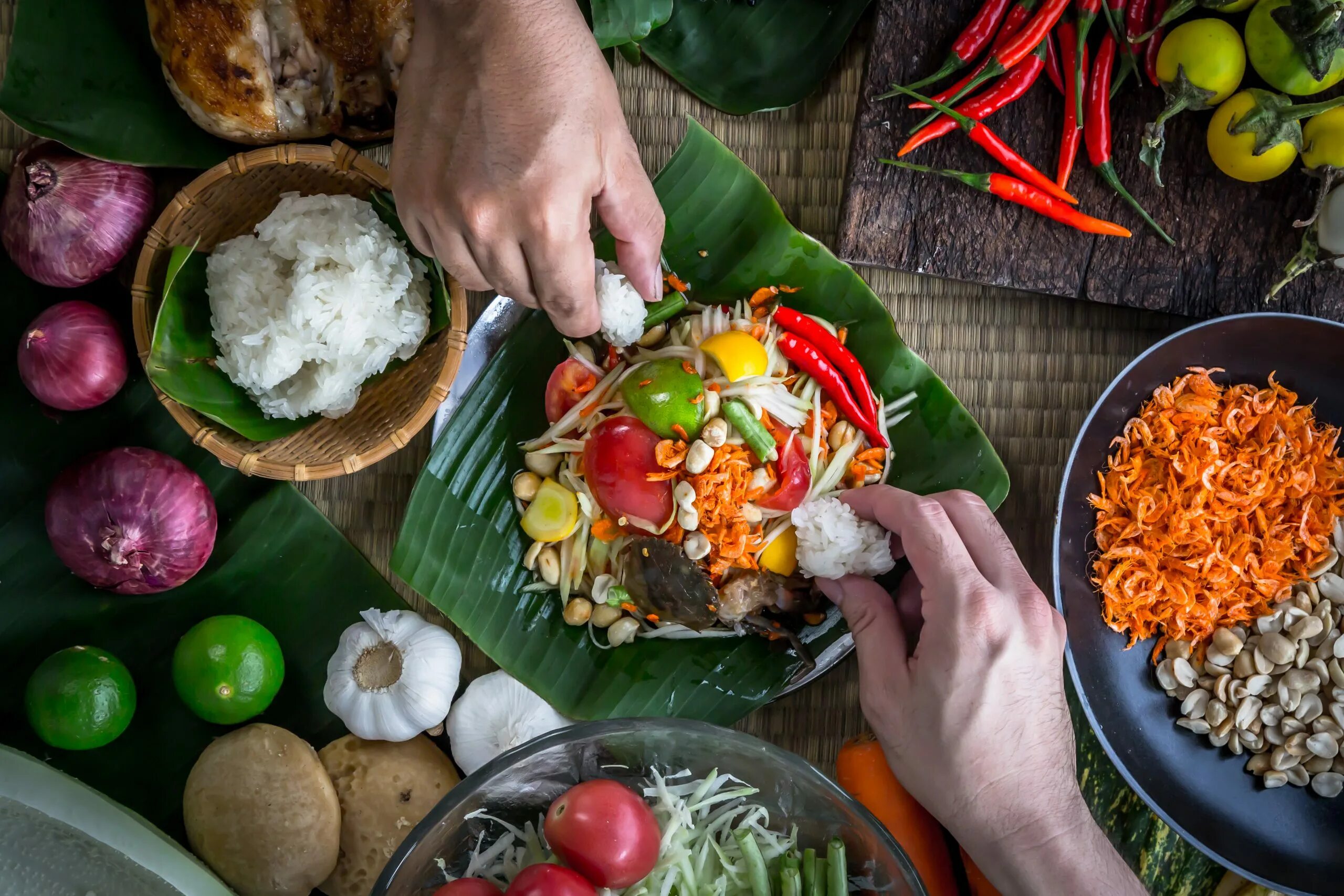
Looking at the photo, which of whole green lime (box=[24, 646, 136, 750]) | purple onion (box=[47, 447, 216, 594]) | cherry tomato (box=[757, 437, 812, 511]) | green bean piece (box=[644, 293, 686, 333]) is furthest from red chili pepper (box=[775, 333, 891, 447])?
whole green lime (box=[24, 646, 136, 750])

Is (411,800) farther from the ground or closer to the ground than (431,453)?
closer to the ground

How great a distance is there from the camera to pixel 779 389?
2.07 metres

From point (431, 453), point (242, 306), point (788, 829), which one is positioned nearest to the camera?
point (788, 829)

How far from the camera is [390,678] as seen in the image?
6.53 feet

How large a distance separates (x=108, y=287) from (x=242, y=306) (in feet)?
1.58

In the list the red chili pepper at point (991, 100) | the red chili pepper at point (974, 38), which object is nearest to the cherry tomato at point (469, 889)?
the red chili pepper at point (991, 100)

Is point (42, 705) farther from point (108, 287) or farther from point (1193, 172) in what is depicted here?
point (1193, 172)

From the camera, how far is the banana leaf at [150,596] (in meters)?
2.04

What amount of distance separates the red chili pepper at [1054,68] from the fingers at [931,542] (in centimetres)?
103

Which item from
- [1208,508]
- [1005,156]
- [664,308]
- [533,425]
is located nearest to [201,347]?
[533,425]

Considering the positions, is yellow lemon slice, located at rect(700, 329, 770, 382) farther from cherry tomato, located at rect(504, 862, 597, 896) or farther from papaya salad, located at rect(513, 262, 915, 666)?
cherry tomato, located at rect(504, 862, 597, 896)

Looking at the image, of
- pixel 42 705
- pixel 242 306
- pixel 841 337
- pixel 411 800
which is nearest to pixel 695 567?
pixel 841 337

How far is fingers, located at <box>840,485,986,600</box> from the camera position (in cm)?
172

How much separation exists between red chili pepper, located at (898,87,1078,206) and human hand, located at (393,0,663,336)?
876mm
